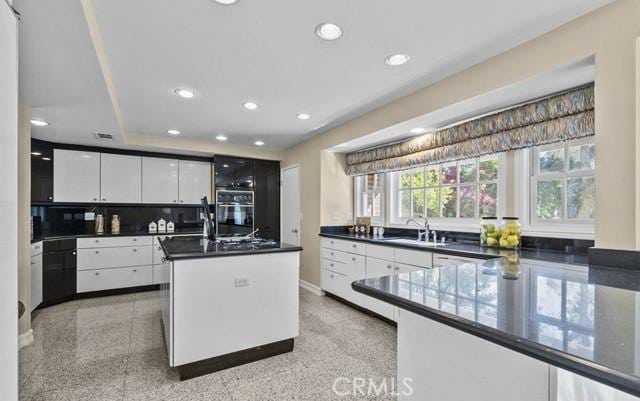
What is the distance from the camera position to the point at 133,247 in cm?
437

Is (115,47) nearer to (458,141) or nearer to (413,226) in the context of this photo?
(458,141)

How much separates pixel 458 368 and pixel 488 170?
2520 millimetres

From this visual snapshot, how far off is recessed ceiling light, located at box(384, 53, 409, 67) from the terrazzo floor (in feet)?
7.57

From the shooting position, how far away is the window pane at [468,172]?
3.17m

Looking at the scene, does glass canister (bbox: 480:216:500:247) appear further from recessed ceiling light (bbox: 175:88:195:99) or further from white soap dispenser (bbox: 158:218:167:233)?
white soap dispenser (bbox: 158:218:167:233)

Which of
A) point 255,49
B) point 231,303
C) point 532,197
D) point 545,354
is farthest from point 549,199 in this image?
point 231,303

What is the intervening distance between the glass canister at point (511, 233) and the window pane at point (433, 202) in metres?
0.95

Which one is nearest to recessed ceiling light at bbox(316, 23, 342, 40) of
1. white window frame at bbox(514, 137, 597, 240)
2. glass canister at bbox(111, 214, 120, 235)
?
white window frame at bbox(514, 137, 597, 240)

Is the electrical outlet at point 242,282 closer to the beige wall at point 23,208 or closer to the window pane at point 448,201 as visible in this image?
the beige wall at point 23,208

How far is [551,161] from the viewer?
252cm

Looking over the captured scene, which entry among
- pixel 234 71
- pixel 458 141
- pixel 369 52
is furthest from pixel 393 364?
pixel 234 71

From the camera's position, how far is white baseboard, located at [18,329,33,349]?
2625mm

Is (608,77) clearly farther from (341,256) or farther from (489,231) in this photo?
(341,256)

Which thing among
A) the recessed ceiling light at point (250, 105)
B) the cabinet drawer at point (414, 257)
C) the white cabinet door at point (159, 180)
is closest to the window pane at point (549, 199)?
the cabinet drawer at point (414, 257)
